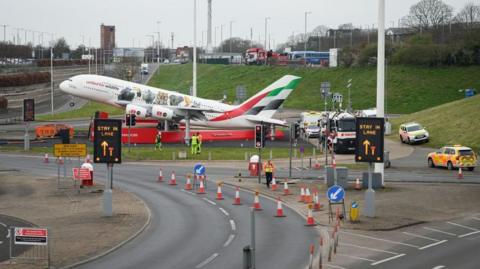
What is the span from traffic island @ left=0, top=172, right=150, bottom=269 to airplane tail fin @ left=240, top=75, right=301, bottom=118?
27646 mm

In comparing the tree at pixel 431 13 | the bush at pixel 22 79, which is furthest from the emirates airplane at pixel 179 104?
the tree at pixel 431 13

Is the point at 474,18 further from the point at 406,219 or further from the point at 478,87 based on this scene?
the point at 406,219

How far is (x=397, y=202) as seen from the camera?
3397 centimetres

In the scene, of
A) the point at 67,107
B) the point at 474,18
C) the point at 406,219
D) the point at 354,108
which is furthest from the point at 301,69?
the point at 406,219

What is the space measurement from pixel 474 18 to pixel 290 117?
271ft

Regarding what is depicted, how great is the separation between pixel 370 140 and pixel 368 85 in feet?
270

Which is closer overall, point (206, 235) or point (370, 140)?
point (206, 235)

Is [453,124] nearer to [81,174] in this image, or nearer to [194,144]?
[194,144]

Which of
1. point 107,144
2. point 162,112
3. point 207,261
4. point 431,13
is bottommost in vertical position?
point 207,261

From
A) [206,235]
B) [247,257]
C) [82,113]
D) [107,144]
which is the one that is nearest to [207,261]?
[206,235]

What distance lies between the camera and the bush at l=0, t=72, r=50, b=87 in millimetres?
119312

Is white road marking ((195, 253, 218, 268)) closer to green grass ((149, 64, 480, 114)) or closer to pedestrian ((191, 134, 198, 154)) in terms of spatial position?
pedestrian ((191, 134, 198, 154))

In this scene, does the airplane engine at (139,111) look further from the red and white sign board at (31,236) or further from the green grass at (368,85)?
the red and white sign board at (31,236)

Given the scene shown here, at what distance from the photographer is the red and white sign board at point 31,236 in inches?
884
